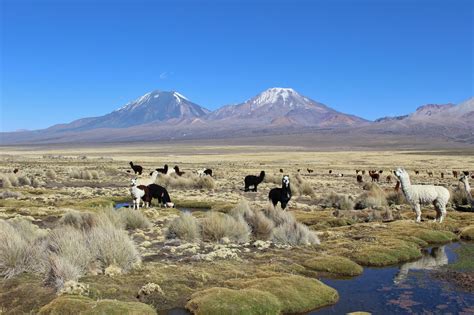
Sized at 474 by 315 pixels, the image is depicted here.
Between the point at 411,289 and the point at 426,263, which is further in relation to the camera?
the point at 426,263

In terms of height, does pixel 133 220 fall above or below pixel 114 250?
below

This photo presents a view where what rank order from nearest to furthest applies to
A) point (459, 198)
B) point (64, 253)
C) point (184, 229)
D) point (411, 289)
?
point (64, 253), point (411, 289), point (184, 229), point (459, 198)

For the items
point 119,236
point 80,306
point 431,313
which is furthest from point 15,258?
point 431,313

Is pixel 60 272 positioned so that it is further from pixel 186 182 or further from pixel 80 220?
pixel 186 182

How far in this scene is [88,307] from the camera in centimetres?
830

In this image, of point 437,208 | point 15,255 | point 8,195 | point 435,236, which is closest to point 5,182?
point 8,195

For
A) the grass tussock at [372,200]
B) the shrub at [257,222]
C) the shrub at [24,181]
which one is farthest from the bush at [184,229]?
the shrub at [24,181]

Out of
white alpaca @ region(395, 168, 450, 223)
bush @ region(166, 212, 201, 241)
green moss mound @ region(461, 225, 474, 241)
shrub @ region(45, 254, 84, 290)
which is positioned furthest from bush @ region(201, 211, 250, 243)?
green moss mound @ region(461, 225, 474, 241)

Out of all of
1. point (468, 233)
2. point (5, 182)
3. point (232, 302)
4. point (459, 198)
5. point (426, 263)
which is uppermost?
point (5, 182)

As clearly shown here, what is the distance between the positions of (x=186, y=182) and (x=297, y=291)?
25264 mm

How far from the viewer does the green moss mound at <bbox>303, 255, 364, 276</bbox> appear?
475 inches

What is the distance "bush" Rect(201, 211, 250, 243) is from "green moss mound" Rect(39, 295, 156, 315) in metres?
6.31

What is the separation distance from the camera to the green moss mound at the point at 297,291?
9578 millimetres

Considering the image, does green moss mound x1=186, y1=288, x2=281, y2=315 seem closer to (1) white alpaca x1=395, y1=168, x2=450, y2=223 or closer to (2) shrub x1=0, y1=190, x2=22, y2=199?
(1) white alpaca x1=395, y1=168, x2=450, y2=223
